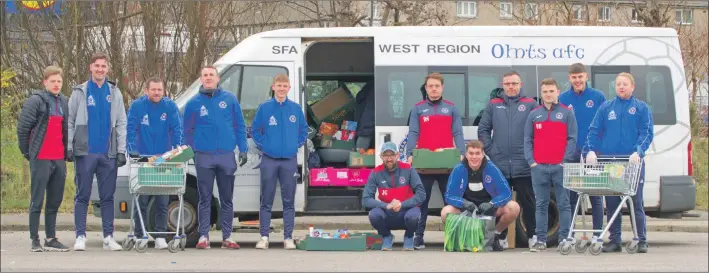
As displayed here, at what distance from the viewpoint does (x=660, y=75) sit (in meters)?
15.8

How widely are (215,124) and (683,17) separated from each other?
16248 mm

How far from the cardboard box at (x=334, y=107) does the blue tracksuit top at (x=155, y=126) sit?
7.71 ft

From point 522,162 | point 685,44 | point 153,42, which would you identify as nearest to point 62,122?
point 522,162

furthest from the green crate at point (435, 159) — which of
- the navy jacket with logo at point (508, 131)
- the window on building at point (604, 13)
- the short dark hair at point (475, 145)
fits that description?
the window on building at point (604, 13)

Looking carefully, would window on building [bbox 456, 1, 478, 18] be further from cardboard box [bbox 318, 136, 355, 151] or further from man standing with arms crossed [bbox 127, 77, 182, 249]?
man standing with arms crossed [bbox 127, 77, 182, 249]

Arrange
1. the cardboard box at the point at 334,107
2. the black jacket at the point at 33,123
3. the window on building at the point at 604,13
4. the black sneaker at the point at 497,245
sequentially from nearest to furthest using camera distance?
the black jacket at the point at 33,123 → the black sneaker at the point at 497,245 → the cardboard box at the point at 334,107 → the window on building at the point at 604,13

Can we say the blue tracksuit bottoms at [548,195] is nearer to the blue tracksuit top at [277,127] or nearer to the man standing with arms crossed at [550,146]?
the man standing with arms crossed at [550,146]

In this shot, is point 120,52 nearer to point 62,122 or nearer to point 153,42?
point 153,42

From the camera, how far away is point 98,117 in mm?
14047

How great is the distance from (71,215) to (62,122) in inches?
273

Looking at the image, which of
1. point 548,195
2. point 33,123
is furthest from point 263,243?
point 548,195

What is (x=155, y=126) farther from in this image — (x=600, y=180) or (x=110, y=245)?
(x=600, y=180)

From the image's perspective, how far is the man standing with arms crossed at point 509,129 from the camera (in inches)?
587

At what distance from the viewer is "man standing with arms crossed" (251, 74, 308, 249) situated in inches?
577
